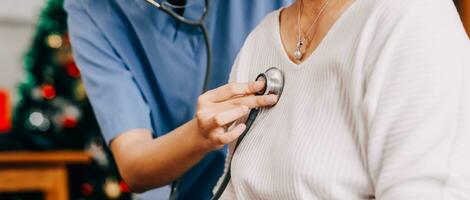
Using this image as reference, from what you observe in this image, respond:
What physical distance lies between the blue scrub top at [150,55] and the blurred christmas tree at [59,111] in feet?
5.09

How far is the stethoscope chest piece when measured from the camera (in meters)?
0.97

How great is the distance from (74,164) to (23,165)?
0.40 metres

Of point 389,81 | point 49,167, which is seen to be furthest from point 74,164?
point 389,81

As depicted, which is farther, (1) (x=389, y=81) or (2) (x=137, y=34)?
(2) (x=137, y=34)

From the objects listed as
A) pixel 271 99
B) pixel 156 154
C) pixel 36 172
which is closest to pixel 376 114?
A: pixel 271 99

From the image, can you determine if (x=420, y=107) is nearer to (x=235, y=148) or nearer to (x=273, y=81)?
(x=273, y=81)

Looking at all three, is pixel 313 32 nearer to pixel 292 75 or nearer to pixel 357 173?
pixel 292 75

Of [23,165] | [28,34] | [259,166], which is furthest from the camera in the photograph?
[28,34]

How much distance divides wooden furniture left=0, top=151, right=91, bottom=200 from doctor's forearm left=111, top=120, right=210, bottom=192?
1.41 meters

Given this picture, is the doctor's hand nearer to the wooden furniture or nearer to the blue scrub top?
the blue scrub top

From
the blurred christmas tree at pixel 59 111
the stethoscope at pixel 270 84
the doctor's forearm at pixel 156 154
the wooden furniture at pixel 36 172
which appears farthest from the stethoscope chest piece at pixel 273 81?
the blurred christmas tree at pixel 59 111

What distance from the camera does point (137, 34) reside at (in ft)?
4.68

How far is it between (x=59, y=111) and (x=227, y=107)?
216 centimetres

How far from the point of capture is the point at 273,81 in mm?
975
